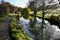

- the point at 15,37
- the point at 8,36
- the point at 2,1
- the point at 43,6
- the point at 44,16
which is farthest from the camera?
the point at 44,16

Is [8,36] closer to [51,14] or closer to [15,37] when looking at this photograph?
[15,37]

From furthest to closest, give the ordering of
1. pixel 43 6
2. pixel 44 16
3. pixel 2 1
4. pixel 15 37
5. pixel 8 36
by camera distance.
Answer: pixel 44 16, pixel 43 6, pixel 2 1, pixel 8 36, pixel 15 37

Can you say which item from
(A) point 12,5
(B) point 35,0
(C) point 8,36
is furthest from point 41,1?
(C) point 8,36

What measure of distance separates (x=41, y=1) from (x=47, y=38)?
2.83 meters

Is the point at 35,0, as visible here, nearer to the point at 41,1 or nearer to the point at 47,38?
the point at 41,1

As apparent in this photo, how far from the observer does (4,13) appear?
362 cm

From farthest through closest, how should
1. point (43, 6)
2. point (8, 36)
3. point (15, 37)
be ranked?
point (43, 6)
point (8, 36)
point (15, 37)

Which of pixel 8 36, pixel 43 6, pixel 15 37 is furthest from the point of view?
pixel 43 6

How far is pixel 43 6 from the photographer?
6082mm

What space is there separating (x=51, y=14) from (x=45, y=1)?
818mm

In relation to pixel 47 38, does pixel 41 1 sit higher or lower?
higher

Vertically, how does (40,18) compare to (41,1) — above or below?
below

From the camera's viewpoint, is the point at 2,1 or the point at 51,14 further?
the point at 51,14

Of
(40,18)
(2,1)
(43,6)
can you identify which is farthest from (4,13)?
(40,18)
